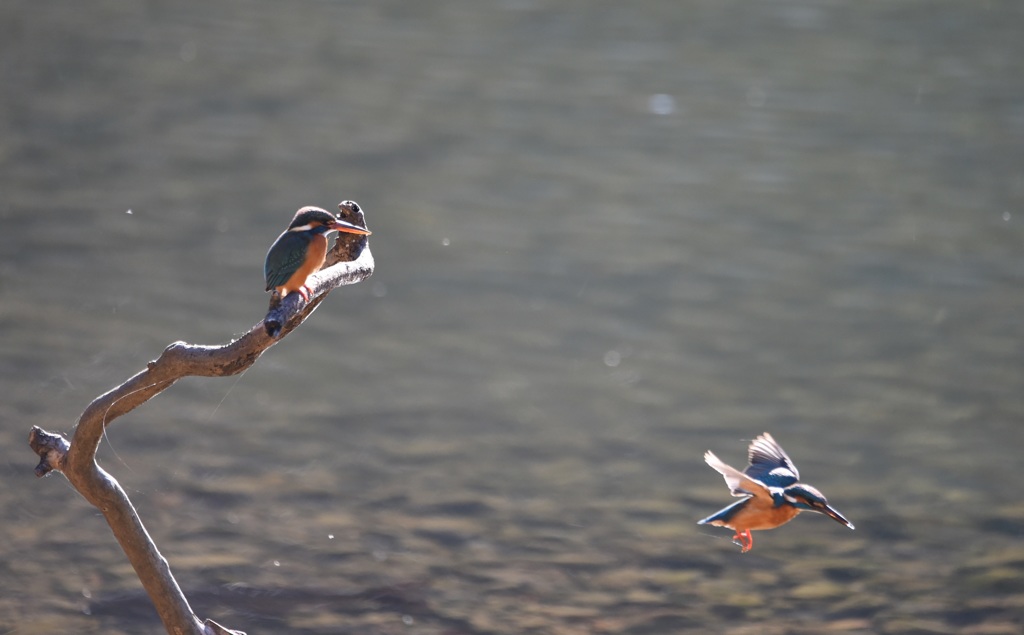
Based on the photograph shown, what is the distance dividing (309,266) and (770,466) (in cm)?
108

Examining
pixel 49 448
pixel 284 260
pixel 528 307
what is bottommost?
pixel 49 448

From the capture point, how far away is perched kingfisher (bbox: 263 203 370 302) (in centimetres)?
255

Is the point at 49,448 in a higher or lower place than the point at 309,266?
lower

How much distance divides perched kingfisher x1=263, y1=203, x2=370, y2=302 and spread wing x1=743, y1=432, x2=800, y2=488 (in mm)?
954

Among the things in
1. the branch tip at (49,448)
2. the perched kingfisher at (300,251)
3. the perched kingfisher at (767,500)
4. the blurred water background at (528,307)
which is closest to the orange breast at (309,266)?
the perched kingfisher at (300,251)

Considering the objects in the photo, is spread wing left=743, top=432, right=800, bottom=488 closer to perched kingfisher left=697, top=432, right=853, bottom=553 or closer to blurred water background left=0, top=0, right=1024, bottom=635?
perched kingfisher left=697, top=432, right=853, bottom=553

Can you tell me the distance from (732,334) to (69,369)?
3.65 meters

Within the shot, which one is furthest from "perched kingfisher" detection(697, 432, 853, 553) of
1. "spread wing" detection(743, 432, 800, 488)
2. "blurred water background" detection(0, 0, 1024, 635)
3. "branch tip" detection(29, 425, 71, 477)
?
"blurred water background" detection(0, 0, 1024, 635)

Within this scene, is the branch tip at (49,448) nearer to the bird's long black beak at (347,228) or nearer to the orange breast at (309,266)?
the orange breast at (309,266)

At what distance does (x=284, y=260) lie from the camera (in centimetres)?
256

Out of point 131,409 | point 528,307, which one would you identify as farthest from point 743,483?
point 528,307

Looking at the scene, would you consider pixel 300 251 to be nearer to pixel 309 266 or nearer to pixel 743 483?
pixel 309 266

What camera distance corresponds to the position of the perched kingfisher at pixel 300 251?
255 cm

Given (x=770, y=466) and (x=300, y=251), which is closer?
(x=770, y=466)
